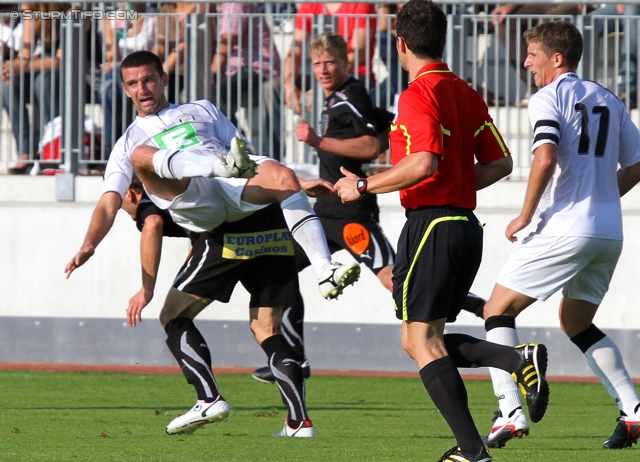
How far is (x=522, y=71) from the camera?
1034 cm

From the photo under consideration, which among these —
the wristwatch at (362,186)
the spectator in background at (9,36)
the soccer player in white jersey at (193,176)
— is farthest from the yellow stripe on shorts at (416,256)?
the spectator in background at (9,36)

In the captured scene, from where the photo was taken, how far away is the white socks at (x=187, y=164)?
580 cm

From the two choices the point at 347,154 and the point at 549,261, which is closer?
the point at 549,261

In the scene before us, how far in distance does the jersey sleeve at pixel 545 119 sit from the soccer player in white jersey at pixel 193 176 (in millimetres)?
1289

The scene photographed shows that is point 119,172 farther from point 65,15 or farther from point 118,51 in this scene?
point 65,15

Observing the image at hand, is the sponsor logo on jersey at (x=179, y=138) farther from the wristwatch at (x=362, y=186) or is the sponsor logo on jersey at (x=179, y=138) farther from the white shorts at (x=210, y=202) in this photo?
the wristwatch at (x=362, y=186)

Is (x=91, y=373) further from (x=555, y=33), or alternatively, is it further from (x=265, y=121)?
(x=555, y=33)

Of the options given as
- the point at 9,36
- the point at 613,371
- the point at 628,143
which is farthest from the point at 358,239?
the point at 9,36

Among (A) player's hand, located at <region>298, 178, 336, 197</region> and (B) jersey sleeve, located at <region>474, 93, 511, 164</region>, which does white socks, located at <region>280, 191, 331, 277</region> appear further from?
(B) jersey sleeve, located at <region>474, 93, 511, 164</region>

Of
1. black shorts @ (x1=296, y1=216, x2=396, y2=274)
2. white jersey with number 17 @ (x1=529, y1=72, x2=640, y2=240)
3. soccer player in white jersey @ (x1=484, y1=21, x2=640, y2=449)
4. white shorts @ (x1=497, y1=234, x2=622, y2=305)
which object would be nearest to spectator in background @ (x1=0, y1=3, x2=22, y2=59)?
black shorts @ (x1=296, y1=216, x2=396, y2=274)

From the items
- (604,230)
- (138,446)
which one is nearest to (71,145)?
(138,446)

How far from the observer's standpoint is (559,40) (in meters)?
6.24

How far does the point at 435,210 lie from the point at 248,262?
2.02m

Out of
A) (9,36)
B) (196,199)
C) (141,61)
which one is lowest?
(196,199)
